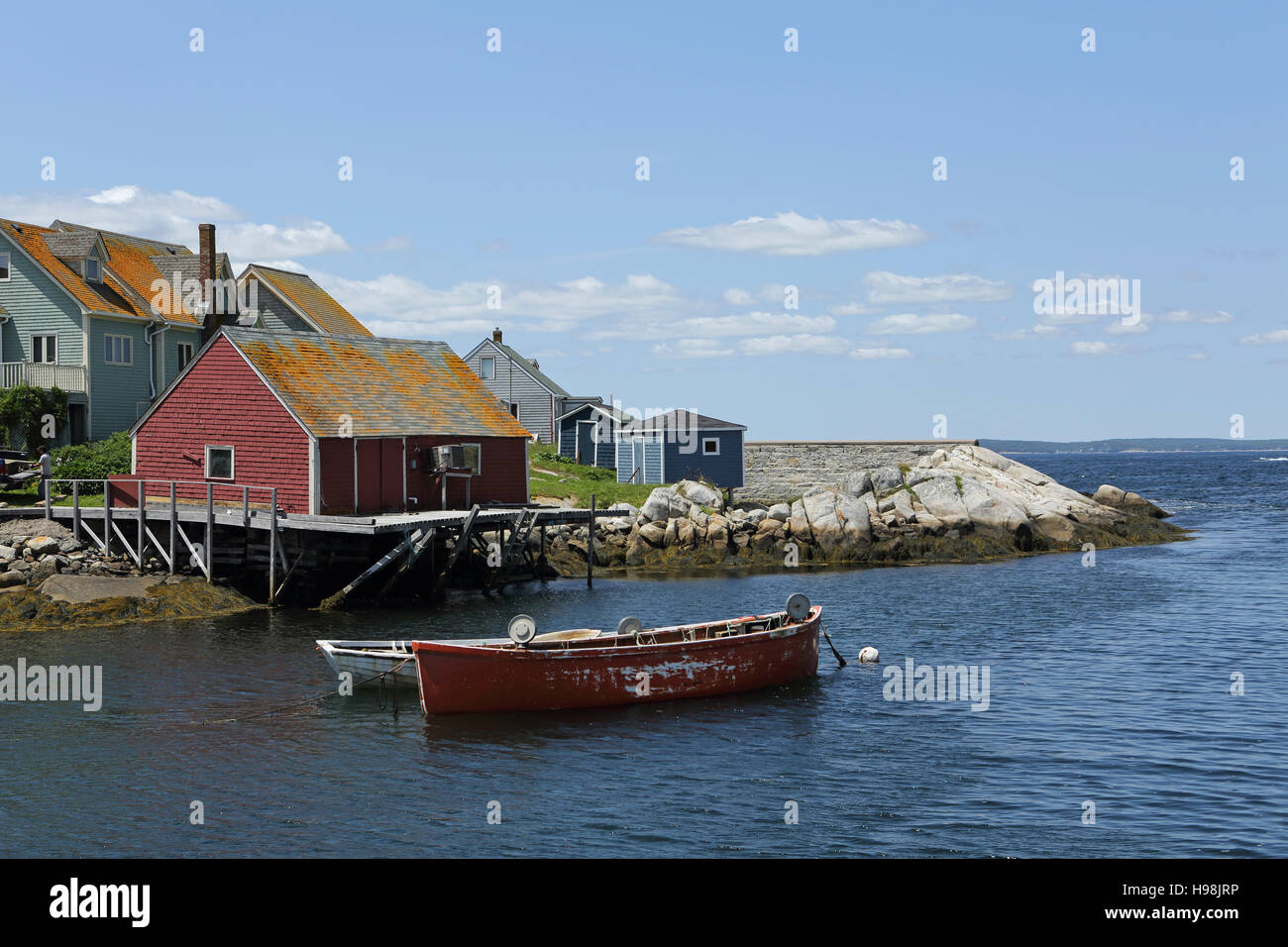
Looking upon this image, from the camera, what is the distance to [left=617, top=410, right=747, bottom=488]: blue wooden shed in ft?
196

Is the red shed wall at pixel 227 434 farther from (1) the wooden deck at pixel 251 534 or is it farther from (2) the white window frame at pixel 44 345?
(2) the white window frame at pixel 44 345

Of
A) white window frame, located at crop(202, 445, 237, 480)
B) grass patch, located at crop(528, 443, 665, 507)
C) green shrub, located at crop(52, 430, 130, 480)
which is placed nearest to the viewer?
white window frame, located at crop(202, 445, 237, 480)

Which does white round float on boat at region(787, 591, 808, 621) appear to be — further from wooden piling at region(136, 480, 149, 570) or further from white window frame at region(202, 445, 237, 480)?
wooden piling at region(136, 480, 149, 570)

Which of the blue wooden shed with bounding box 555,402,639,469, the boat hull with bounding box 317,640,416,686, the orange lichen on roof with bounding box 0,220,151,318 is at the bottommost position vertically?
the boat hull with bounding box 317,640,416,686

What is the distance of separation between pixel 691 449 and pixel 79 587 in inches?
1265

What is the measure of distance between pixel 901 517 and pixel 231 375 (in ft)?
105

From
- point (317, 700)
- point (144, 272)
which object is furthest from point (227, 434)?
point (144, 272)

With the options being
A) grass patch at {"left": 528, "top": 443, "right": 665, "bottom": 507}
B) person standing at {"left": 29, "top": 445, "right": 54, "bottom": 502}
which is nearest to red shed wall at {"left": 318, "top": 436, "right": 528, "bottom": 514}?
grass patch at {"left": 528, "top": 443, "right": 665, "bottom": 507}

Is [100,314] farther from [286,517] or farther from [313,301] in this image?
[286,517]

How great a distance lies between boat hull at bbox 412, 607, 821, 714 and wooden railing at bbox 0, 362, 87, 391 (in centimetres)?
3208

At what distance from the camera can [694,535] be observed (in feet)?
171
